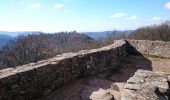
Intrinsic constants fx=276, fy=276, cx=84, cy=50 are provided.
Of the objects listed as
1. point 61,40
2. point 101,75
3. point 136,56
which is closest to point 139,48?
point 136,56

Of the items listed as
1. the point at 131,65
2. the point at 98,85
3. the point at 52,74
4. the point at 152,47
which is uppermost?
the point at 52,74

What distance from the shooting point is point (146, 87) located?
18.1 ft

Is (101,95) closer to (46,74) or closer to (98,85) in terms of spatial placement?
(98,85)

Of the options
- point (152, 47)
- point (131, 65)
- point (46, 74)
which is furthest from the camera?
point (152, 47)

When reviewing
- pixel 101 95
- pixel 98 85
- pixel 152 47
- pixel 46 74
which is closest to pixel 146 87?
pixel 101 95

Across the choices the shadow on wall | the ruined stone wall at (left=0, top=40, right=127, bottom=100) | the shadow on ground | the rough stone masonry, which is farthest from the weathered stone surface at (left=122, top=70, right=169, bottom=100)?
the shadow on wall

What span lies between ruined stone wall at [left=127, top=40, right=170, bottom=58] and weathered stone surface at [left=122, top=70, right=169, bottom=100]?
9222 millimetres

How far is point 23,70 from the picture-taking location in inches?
247

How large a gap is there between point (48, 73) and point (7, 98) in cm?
171

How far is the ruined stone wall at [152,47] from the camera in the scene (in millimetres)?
15539

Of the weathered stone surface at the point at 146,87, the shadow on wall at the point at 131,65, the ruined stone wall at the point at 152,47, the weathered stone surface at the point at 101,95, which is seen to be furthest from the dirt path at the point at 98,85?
the ruined stone wall at the point at 152,47

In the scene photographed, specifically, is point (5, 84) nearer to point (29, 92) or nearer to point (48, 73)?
point (29, 92)

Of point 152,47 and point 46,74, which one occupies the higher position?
point 46,74

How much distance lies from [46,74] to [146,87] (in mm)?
2717
